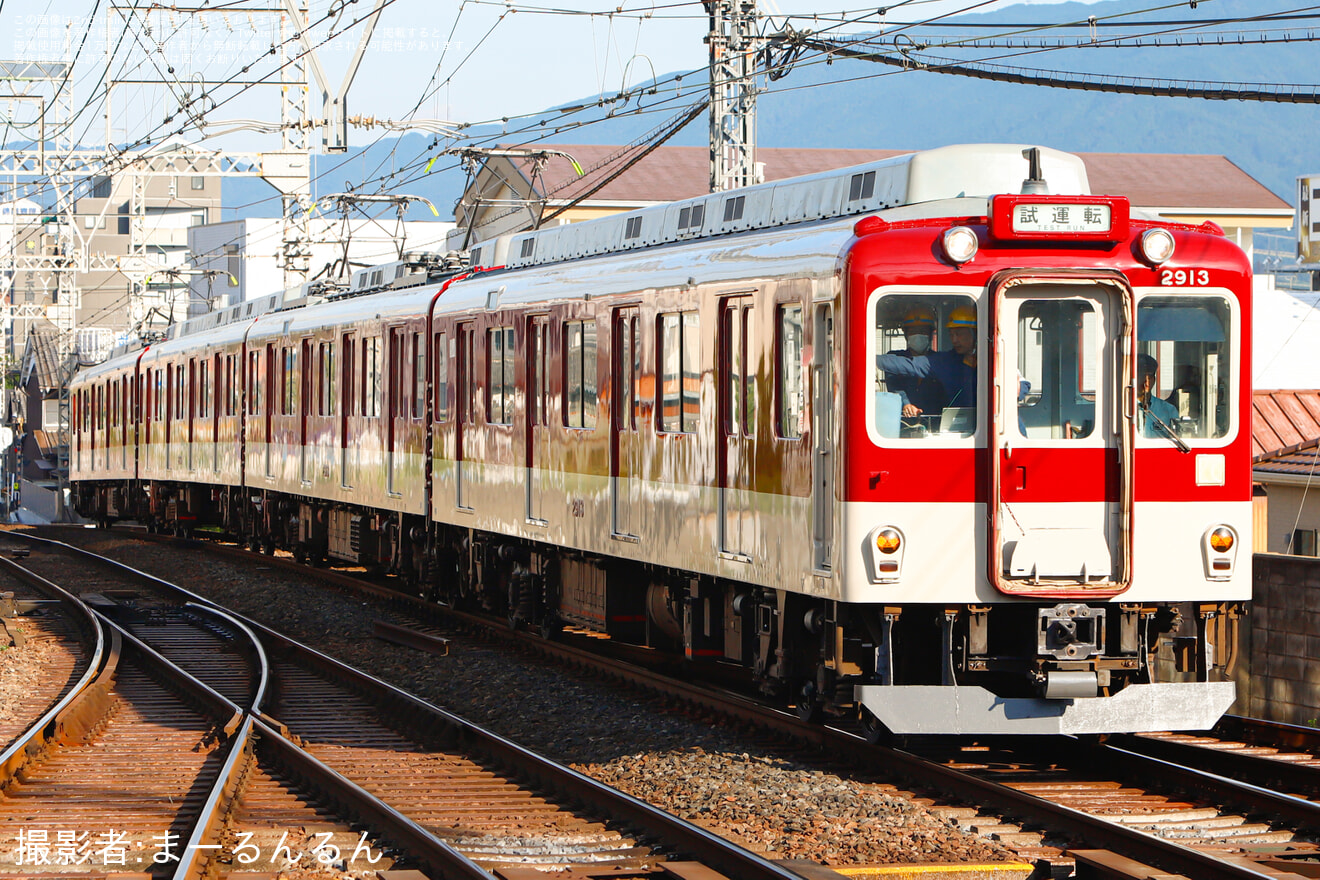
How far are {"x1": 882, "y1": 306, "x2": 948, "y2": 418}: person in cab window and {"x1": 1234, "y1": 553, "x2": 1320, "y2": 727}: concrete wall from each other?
346cm

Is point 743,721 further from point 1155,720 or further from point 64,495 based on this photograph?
point 64,495

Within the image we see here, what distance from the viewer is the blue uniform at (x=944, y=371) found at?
9148mm

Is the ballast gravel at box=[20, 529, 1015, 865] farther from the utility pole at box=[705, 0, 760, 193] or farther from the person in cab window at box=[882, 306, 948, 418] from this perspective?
the utility pole at box=[705, 0, 760, 193]

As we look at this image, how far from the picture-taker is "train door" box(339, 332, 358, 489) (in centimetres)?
1991

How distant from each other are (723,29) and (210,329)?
14185 mm

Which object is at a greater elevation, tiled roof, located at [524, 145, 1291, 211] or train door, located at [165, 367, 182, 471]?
tiled roof, located at [524, 145, 1291, 211]

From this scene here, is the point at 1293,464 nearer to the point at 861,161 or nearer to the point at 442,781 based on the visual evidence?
the point at 442,781

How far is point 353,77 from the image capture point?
26.4 meters

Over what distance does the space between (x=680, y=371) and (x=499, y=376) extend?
12.9 feet

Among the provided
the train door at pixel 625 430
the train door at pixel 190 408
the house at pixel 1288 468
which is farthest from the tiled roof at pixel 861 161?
the train door at pixel 625 430

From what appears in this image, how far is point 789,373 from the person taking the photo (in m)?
9.88

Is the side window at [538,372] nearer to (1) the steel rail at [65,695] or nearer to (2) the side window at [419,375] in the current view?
(2) the side window at [419,375]

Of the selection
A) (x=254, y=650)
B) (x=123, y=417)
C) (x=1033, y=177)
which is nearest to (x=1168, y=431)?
(x=1033, y=177)

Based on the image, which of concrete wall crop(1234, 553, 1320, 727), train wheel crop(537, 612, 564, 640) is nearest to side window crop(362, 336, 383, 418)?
train wheel crop(537, 612, 564, 640)
